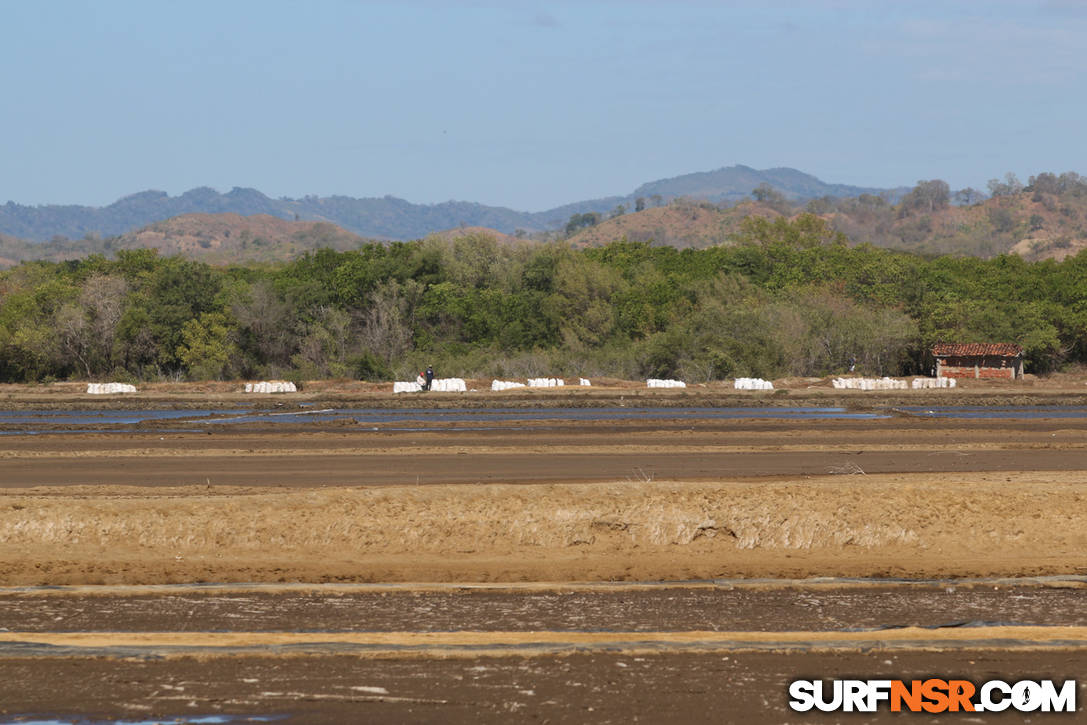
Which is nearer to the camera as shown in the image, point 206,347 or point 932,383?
point 932,383

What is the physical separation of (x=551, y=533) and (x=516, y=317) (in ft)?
189

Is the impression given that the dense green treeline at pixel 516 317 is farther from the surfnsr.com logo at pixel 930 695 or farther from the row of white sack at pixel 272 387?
the surfnsr.com logo at pixel 930 695

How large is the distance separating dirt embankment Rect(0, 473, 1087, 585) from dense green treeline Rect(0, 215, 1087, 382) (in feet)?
142

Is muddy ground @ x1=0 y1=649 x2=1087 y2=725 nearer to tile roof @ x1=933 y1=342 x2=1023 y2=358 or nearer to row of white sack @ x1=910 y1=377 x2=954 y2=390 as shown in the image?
row of white sack @ x1=910 y1=377 x2=954 y2=390

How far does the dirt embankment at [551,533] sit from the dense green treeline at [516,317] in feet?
142

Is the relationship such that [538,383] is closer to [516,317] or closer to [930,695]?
[516,317]

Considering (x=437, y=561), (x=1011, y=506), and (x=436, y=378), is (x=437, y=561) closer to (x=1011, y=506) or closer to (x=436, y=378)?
(x=1011, y=506)

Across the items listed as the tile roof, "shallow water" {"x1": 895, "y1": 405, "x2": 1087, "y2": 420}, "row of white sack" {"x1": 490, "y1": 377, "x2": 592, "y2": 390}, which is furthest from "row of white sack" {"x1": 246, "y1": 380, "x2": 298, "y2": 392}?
the tile roof

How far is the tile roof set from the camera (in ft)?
207

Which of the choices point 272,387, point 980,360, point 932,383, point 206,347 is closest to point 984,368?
point 980,360

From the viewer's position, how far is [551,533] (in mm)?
19344

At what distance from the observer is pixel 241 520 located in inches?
771

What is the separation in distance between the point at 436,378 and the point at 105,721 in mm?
55811

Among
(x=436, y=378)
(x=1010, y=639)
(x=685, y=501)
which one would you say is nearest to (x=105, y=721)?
(x=1010, y=639)
